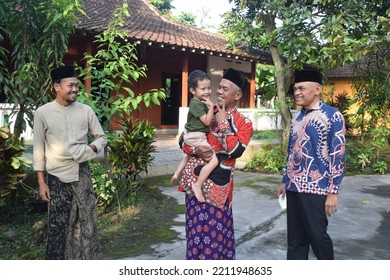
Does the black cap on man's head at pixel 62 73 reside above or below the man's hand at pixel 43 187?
above

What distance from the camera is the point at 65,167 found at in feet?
10.4

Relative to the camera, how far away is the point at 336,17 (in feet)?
32.0

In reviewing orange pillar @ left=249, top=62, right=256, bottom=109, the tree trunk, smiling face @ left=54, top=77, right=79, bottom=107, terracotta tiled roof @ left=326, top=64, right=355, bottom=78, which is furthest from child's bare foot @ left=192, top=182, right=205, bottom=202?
terracotta tiled roof @ left=326, top=64, right=355, bottom=78

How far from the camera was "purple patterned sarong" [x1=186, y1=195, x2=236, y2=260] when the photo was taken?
2.84 m

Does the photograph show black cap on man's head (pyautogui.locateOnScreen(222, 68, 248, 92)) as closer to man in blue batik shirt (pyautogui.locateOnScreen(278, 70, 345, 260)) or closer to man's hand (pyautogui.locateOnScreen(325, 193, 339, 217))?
man in blue batik shirt (pyautogui.locateOnScreen(278, 70, 345, 260))

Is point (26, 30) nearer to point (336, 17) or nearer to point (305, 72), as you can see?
point (305, 72)

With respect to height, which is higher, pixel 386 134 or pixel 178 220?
pixel 386 134

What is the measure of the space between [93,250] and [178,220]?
207 cm

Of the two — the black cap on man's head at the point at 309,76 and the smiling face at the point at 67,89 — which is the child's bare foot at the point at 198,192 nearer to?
the black cap on man's head at the point at 309,76

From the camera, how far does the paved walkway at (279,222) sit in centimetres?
413

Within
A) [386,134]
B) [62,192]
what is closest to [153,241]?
[62,192]

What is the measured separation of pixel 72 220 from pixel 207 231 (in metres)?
1.19

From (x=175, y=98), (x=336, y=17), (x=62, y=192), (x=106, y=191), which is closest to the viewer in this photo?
(x=62, y=192)

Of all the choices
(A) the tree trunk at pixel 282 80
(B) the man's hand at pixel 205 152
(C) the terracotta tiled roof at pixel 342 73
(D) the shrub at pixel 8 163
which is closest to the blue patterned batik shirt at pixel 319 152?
(B) the man's hand at pixel 205 152
